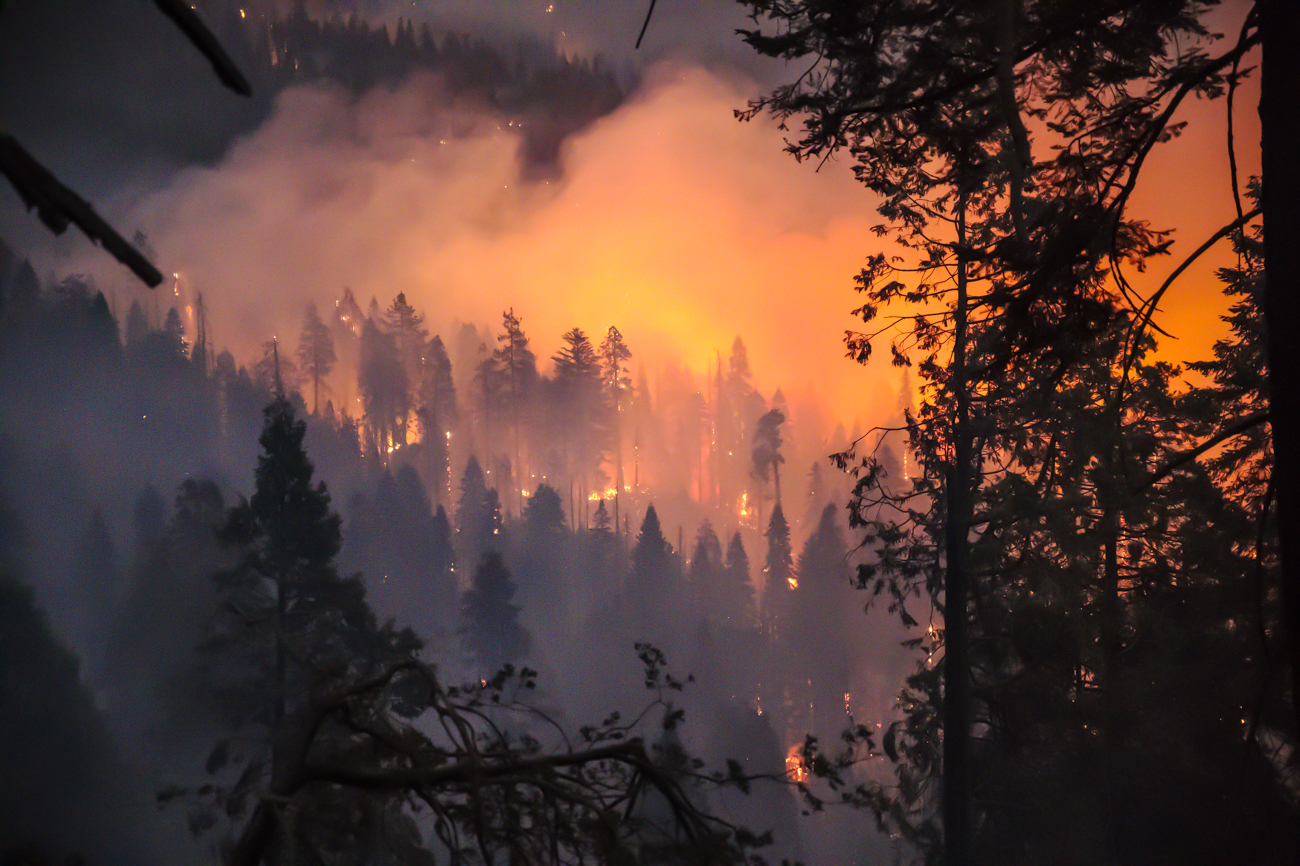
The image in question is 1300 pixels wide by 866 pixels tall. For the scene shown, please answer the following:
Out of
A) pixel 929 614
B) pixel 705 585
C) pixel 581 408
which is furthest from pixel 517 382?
pixel 929 614

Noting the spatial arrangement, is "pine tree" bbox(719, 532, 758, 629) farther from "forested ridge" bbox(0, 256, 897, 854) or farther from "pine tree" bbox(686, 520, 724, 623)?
"pine tree" bbox(686, 520, 724, 623)

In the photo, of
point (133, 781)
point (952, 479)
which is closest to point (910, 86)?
point (952, 479)

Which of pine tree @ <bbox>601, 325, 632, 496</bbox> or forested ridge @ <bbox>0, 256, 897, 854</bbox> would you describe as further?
pine tree @ <bbox>601, 325, 632, 496</bbox>

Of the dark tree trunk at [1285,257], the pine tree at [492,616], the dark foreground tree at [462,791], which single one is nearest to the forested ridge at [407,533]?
the pine tree at [492,616]

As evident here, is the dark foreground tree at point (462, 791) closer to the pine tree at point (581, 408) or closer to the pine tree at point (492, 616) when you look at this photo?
the pine tree at point (492, 616)

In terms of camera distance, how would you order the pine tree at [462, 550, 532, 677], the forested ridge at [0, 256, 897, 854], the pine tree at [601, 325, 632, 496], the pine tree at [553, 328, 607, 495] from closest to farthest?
the forested ridge at [0, 256, 897, 854] < the pine tree at [462, 550, 532, 677] < the pine tree at [553, 328, 607, 495] < the pine tree at [601, 325, 632, 496]

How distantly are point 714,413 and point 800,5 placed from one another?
10024cm

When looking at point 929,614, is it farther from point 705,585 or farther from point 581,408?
point 581,408

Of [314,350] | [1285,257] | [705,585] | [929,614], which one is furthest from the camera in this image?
[314,350]

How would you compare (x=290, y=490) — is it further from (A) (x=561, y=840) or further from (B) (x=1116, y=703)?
(B) (x=1116, y=703)

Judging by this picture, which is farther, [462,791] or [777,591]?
[777,591]

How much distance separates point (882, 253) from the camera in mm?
12156

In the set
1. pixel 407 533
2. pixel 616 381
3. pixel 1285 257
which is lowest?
pixel 1285 257

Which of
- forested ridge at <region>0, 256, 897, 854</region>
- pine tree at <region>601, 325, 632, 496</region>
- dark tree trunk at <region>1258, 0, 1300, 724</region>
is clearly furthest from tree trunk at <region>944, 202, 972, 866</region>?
pine tree at <region>601, 325, 632, 496</region>
